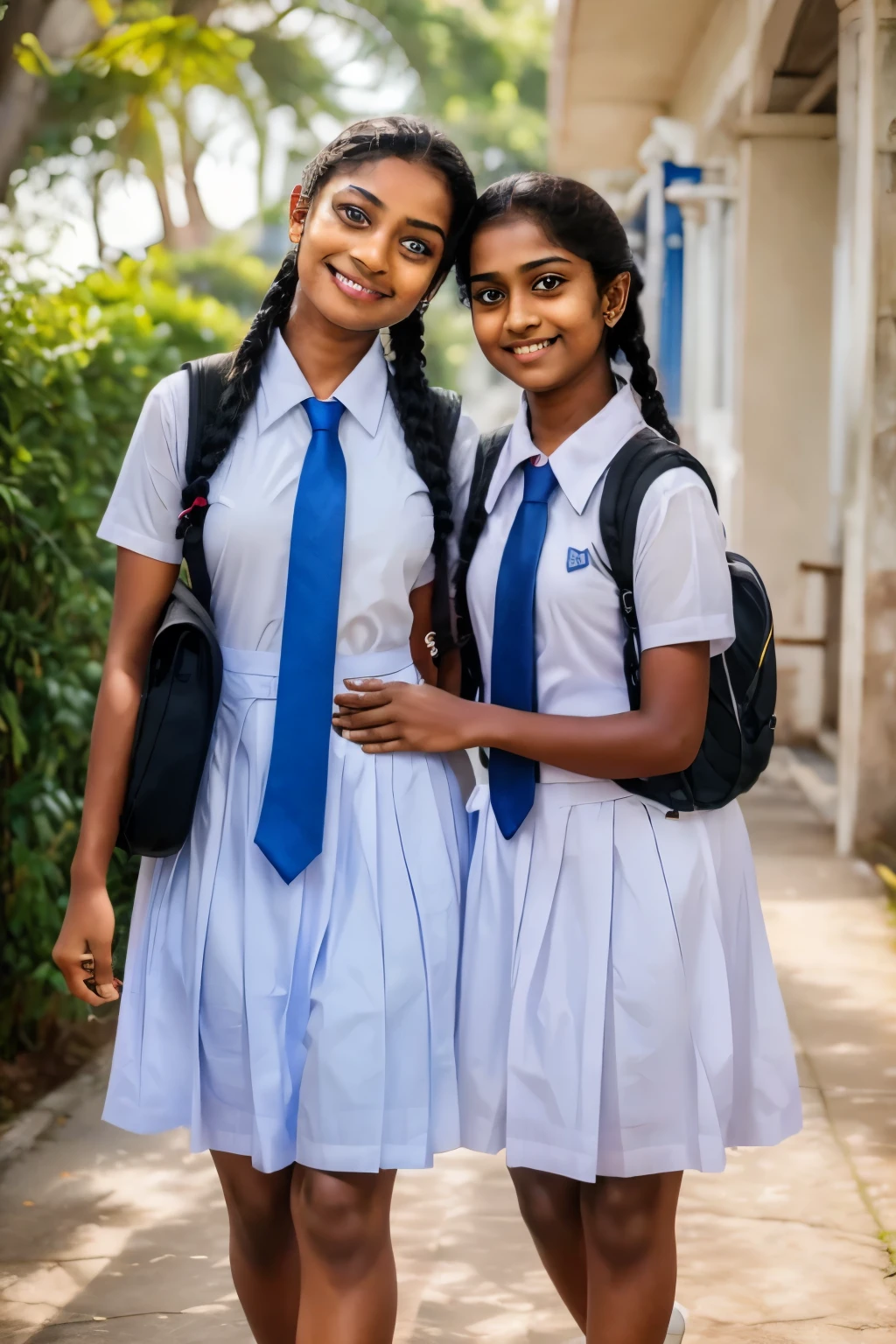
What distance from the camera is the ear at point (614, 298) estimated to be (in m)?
2.37

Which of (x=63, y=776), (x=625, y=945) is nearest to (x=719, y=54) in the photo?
(x=63, y=776)

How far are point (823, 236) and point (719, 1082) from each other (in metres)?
6.84

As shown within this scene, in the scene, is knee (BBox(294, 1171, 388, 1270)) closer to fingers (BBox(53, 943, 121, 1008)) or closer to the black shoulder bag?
fingers (BBox(53, 943, 121, 1008))

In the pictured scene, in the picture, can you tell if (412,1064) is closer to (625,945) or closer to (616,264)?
(625,945)

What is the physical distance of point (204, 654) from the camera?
7.28ft

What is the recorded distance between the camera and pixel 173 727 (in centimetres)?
221

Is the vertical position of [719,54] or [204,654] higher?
[719,54]

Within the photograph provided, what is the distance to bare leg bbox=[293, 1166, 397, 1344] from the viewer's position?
2156 mm

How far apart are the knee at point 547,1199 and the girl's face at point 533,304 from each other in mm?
1268

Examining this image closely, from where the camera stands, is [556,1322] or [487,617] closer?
[487,617]

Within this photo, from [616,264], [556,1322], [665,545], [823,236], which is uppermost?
[823,236]

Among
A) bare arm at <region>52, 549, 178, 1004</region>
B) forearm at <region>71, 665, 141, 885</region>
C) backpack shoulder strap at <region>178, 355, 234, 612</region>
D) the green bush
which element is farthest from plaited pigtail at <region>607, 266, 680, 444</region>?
the green bush

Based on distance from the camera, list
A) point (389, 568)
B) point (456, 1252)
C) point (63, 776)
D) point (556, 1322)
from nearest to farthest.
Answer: point (389, 568) → point (556, 1322) → point (456, 1252) → point (63, 776)

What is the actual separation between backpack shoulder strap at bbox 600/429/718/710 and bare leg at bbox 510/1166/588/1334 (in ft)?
2.64
